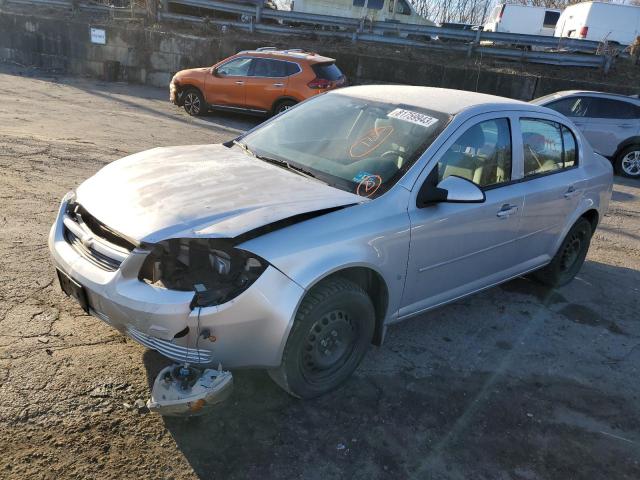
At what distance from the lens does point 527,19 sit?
83.1ft

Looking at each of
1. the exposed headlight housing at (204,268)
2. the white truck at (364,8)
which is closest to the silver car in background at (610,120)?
the exposed headlight housing at (204,268)

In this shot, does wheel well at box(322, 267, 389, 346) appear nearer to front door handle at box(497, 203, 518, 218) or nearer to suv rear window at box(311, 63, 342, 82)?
front door handle at box(497, 203, 518, 218)

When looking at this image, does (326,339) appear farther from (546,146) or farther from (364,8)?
(364,8)

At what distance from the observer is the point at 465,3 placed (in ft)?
143

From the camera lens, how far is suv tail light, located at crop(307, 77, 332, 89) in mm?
11930

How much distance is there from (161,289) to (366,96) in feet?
7.31

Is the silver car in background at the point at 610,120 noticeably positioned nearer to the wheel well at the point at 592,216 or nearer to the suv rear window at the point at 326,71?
the suv rear window at the point at 326,71

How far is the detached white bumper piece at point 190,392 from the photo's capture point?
8.02 ft

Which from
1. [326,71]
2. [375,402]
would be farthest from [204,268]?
[326,71]

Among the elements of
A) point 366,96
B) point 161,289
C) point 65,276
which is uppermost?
point 366,96

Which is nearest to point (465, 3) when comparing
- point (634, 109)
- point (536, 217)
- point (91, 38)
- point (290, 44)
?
point (290, 44)

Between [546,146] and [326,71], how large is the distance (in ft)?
28.5

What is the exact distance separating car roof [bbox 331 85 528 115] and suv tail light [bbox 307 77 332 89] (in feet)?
26.3

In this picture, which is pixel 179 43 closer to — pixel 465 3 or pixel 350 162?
pixel 350 162
